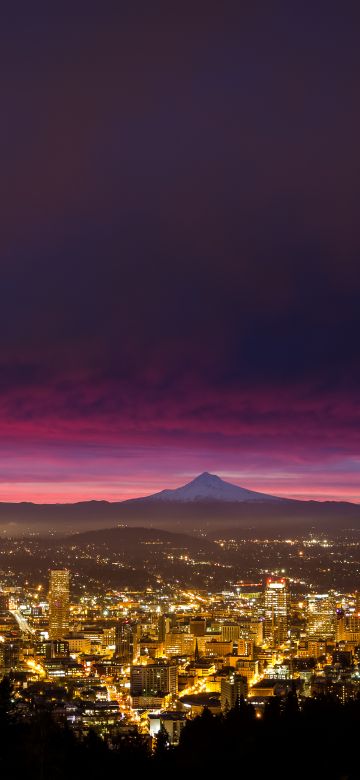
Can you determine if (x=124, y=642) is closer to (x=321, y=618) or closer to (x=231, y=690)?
(x=321, y=618)

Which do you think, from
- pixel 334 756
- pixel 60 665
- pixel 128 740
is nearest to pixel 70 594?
pixel 60 665

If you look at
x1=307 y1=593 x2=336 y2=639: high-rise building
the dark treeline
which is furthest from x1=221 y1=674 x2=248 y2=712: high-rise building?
x1=307 y1=593 x2=336 y2=639: high-rise building

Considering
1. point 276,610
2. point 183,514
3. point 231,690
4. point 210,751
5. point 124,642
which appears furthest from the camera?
point 183,514

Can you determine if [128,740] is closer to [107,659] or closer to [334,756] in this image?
[334,756]

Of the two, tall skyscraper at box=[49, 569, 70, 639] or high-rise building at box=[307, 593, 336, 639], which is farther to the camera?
tall skyscraper at box=[49, 569, 70, 639]

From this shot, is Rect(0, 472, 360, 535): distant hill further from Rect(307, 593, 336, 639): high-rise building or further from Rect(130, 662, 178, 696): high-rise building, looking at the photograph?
Rect(130, 662, 178, 696): high-rise building

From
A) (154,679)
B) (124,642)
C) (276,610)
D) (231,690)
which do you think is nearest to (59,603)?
(276,610)

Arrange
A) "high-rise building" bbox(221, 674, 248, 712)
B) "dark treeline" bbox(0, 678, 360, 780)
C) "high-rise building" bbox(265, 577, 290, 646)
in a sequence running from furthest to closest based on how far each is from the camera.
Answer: "high-rise building" bbox(265, 577, 290, 646) < "high-rise building" bbox(221, 674, 248, 712) < "dark treeline" bbox(0, 678, 360, 780)
